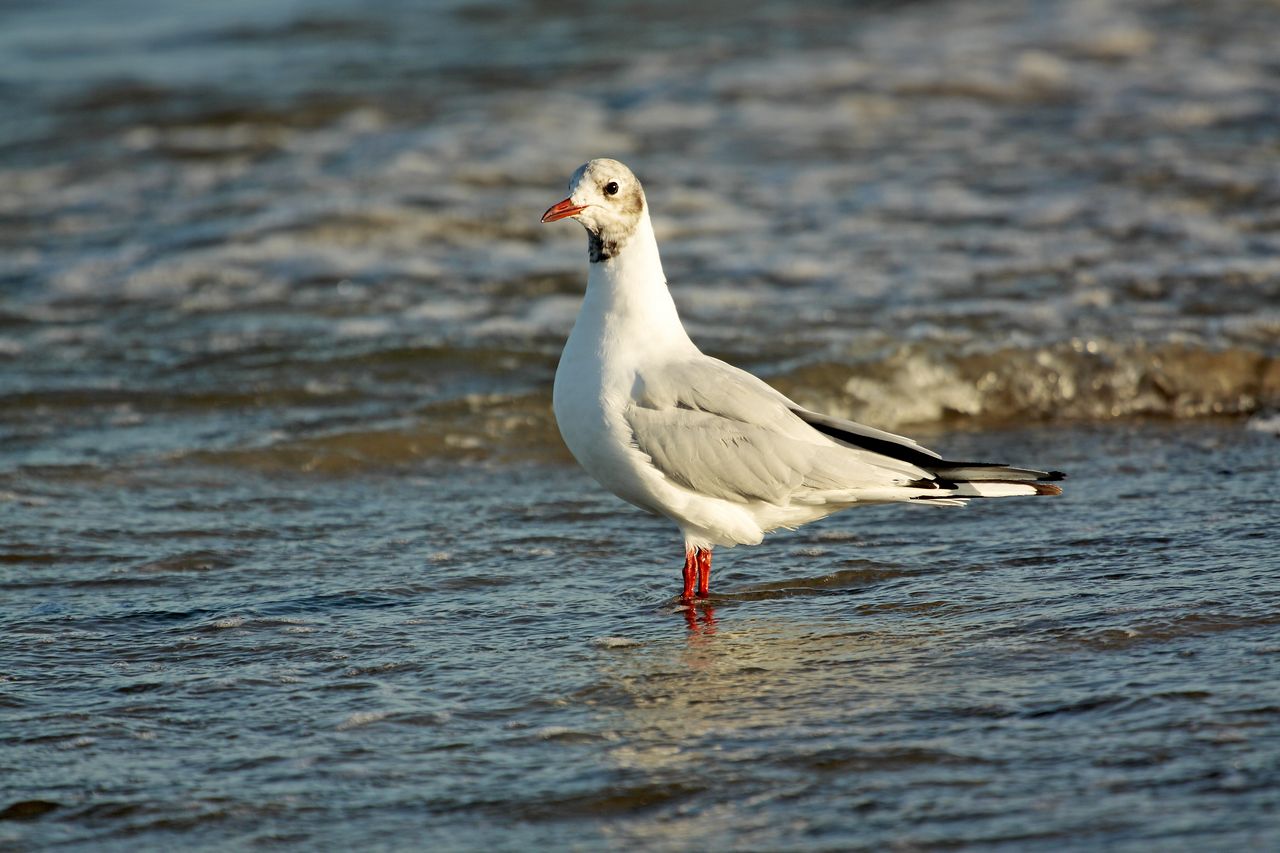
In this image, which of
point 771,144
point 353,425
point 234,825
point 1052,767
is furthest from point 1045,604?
point 771,144

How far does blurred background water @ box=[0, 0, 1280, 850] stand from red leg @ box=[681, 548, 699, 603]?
0.16 metres

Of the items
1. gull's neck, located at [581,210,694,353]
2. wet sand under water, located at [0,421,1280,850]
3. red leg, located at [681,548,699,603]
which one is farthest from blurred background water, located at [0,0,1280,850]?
gull's neck, located at [581,210,694,353]

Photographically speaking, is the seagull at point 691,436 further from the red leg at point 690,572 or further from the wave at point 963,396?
the wave at point 963,396

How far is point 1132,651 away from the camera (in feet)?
14.6

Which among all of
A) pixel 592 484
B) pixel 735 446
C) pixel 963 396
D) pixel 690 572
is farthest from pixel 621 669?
pixel 963 396

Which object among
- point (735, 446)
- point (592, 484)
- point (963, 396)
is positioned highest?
point (735, 446)

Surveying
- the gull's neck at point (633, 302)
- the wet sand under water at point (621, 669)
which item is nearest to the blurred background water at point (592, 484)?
the wet sand under water at point (621, 669)

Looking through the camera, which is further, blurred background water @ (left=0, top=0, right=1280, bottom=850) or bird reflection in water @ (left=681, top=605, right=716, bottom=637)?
bird reflection in water @ (left=681, top=605, right=716, bottom=637)

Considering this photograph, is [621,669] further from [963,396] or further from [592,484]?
[963,396]

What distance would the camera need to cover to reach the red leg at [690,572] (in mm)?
5363

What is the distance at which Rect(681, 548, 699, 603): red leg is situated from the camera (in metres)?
5.36

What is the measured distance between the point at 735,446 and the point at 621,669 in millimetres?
943

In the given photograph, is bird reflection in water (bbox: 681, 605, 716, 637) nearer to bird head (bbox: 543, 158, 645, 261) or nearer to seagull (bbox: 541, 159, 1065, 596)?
seagull (bbox: 541, 159, 1065, 596)

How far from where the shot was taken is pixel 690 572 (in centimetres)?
540
